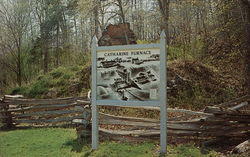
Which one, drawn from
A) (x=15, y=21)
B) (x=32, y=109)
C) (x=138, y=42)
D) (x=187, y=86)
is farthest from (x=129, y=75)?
(x=15, y=21)

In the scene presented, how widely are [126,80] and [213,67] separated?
761cm

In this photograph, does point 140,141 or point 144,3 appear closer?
point 140,141

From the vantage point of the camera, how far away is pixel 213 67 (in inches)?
486

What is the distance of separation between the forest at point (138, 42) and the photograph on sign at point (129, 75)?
4.26 meters

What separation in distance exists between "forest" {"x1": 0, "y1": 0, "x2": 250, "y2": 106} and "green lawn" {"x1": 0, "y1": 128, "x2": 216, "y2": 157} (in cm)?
448

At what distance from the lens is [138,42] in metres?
16.7

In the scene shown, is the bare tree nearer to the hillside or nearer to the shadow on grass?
the hillside

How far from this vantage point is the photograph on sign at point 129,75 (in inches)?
223

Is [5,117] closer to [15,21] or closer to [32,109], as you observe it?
[32,109]

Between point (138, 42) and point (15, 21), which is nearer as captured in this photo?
point (138, 42)

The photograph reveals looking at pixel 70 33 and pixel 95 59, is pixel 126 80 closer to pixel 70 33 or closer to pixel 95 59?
pixel 95 59

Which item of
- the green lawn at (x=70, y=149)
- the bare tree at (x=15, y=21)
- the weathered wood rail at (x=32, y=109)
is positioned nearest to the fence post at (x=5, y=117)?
the weathered wood rail at (x=32, y=109)

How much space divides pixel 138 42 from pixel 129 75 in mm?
11067

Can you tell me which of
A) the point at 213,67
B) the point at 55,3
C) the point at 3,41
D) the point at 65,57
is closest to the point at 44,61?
the point at 65,57
